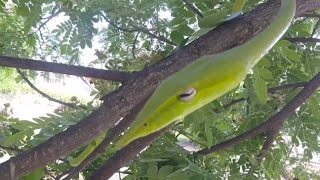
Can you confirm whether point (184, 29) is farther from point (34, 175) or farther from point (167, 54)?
point (34, 175)

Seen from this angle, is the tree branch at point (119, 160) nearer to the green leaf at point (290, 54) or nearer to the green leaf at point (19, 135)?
the green leaf at point (19, 135)

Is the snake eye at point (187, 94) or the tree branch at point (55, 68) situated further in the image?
the tree branch at point (55, 68)

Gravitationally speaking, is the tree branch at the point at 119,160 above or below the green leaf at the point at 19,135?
below

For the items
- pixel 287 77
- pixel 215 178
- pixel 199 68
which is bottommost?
pixel 199 68

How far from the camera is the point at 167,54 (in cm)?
99

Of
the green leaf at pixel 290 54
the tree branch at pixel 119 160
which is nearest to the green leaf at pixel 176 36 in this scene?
the green leaf at pixel 290 54

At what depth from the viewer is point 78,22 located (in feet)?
4.11

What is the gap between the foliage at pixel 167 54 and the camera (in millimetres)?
953

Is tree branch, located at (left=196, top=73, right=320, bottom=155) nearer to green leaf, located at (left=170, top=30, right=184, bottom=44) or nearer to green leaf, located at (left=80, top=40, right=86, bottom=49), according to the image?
green leaf, located at (left=170, top=30, right=184, bottom=44)

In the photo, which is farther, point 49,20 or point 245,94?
point 49,20

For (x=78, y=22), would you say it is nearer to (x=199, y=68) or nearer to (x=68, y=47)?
(x=68, y=47)

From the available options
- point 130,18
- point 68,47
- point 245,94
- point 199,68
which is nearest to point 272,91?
point 245,94

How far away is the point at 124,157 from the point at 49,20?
64cm

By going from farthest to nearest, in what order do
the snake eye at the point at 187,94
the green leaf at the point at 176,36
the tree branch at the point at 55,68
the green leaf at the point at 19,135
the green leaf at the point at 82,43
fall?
1. the green leaf at the point at 82,43
2. the green leaf at the point at 176,36
3. the green leaf at the point at 19,135
4. the tree branch at the point at 55,68
5. the snake eye at the point at 187,94
